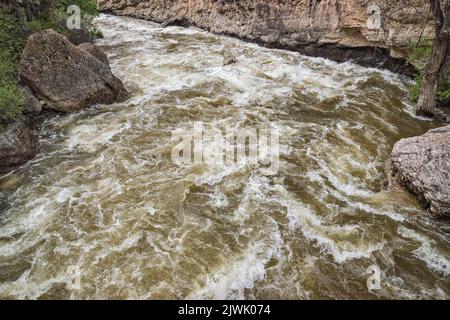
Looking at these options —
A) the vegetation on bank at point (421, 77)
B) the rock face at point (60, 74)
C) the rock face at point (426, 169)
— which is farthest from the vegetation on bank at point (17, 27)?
the vegetation on bank at point (421, 77)

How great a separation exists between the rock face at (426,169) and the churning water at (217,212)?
27 cm

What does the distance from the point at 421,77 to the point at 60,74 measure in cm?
993

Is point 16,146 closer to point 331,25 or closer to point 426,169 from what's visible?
point 426,169

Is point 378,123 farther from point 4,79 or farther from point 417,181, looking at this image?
point 4,79

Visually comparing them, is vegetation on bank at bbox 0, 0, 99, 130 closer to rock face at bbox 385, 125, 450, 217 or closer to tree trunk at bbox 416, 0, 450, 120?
rock face at bbox 385, 125, 450, 217

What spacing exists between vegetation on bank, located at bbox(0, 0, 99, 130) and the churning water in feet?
3.60

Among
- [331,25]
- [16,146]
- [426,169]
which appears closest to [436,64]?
[426,169]

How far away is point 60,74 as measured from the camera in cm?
939

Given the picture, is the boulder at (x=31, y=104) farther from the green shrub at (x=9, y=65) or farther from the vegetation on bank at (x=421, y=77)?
the vegetation on bank at (x=421, y=77)

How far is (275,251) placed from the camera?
219 inches

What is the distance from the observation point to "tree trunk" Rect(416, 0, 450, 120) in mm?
8523

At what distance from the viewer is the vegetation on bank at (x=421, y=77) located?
9828 mm

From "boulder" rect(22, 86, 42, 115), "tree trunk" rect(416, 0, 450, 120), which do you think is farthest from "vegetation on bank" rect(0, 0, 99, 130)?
"tree trunk" rect(416, 0, 450, 120)

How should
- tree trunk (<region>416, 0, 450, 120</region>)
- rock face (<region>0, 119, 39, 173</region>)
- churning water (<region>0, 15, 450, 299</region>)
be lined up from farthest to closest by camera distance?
tree trunk (<region>416, 0, 450, 120</region>), rock face (<region>0, 119, 39, 173</region>), churning water (<region>0, 15, 450, 299</region>)
